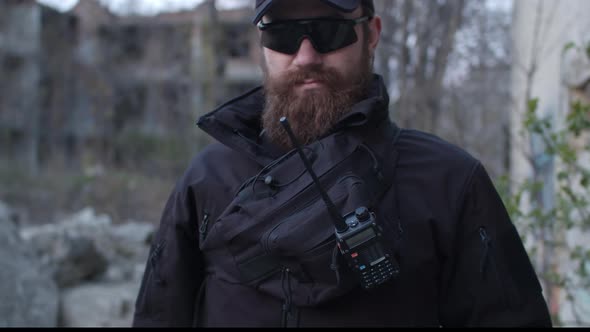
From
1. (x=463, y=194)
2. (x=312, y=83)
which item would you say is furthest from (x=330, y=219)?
(x=312, y=83)

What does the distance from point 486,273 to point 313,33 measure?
2.97 ft

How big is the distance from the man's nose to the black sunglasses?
1 centimetres

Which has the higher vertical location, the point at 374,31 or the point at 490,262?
the point at 374,31

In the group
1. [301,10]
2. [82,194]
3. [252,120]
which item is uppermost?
[301,10]

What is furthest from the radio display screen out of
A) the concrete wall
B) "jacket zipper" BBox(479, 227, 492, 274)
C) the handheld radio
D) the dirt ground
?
the dirt ground

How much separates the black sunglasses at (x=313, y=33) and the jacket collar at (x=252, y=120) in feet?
0.65

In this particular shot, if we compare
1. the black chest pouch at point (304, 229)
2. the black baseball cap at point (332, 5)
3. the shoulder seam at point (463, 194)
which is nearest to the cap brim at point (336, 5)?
the black baseball cap at point (332, 5)

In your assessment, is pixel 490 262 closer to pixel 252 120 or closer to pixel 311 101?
pixel 311 101

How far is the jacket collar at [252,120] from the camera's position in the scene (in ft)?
5.86

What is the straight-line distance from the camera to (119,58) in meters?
21.9

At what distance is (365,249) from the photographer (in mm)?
1527

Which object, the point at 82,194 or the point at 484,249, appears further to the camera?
the point at 82,194

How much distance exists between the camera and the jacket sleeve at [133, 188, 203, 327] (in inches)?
78.3

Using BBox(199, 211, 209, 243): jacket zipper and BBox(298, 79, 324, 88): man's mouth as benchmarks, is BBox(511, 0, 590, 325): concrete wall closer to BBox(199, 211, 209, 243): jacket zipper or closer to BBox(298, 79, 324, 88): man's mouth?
BBox(298, 79, 324, 88): man's mouth
